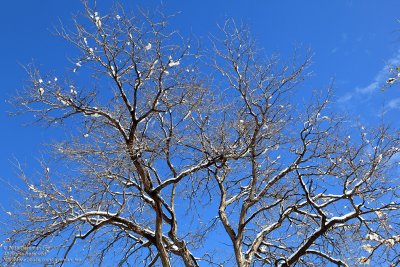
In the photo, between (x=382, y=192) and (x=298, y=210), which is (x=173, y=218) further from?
(x=382, y=192)

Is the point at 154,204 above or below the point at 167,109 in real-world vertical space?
below

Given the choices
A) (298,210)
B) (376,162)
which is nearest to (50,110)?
(298,210)

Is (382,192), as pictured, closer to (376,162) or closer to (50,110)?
(376,162)

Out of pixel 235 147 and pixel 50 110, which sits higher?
pixel 50 110

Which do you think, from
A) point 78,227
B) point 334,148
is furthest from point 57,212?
point 334,148

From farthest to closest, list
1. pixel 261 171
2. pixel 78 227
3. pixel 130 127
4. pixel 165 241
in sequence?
1. pixel 261 171
2. pixel 165 241
3. pixel 130 127
4. pixel 78 227

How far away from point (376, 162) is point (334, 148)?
1.17 m

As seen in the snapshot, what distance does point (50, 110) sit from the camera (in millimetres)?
9234

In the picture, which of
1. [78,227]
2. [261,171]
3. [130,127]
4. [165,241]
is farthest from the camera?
[261,171]

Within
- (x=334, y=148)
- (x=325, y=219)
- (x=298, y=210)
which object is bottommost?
(x=325, y=219)

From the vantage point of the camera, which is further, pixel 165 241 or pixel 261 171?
pixel 261 171

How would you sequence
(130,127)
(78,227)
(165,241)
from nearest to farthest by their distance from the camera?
1. (78,227)
2. (130,127)
3. (165,241)

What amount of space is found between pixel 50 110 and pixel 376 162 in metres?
6.44

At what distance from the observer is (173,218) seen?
32.5 ft
